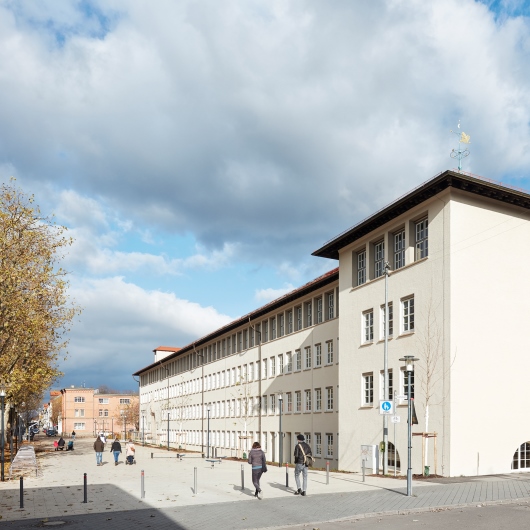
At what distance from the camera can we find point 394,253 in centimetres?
3566

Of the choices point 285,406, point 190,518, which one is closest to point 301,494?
point 190,518

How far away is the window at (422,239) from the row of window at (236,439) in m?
17.7

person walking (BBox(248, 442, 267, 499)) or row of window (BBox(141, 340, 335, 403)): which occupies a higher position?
row of window (BBox(141, 340, 335, 403))

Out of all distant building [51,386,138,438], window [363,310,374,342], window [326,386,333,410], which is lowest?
distant building [51,386,138,438]

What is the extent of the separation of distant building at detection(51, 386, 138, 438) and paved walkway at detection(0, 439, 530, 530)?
500 feet

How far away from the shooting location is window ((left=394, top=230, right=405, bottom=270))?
34906mm

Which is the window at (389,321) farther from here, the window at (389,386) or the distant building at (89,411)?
the distant building at (89,411)

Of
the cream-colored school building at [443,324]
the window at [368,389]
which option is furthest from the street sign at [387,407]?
the window at [368,389]

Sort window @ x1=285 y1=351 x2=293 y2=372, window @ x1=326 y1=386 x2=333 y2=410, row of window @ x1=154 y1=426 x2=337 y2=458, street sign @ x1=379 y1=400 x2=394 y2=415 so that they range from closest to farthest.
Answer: street sign @ x1=379 y1=400 x2=394 y2=415 → row of window @ x1=154 y1=426 x2=337 y2=458 → window @ x1=326 y1=386 x2=333 y2=410 → window @ x1=285 y1=351 x2=293 y2=372

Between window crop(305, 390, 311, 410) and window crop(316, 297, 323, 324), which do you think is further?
window crop(305, 390, 311, 410)

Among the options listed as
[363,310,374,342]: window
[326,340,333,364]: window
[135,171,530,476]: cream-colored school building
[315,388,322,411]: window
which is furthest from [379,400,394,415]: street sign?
[315,388,322,411]: window

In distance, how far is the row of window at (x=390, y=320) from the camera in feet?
110

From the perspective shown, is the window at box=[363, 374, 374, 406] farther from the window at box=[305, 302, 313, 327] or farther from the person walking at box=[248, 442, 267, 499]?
the person walking at box=[248, 442, 267, 499]

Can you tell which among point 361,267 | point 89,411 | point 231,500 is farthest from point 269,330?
point 89,411
